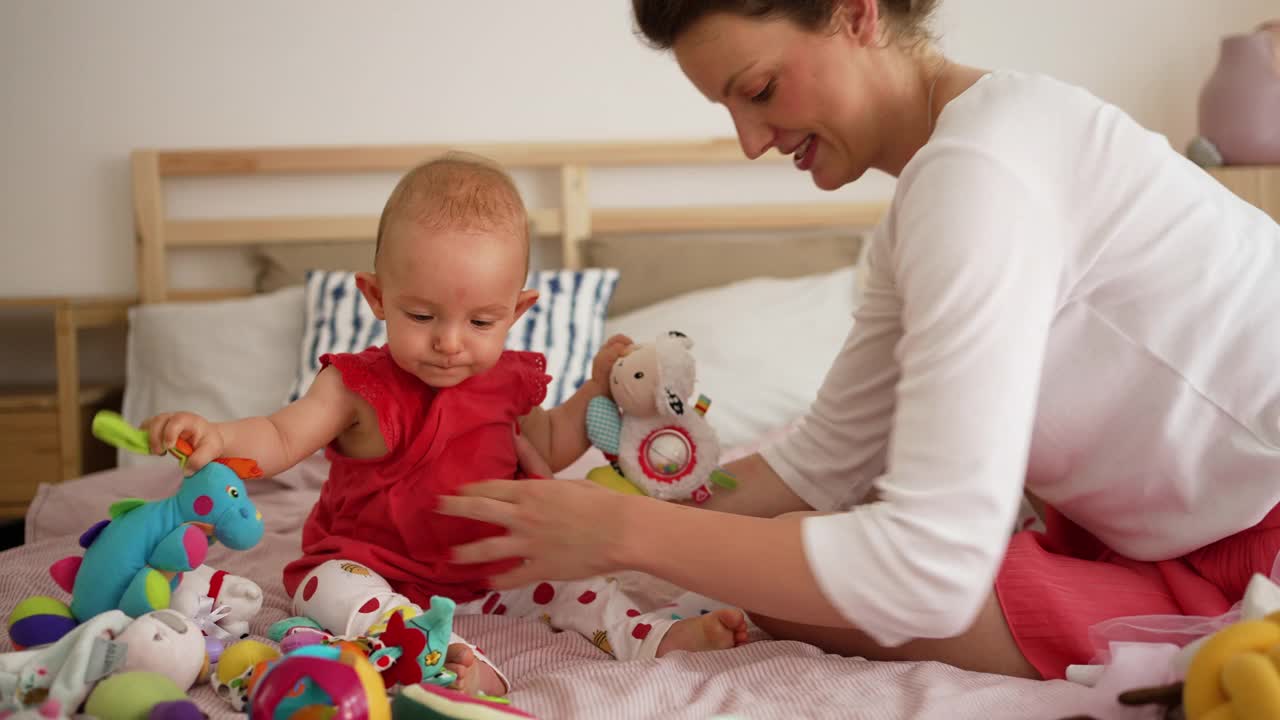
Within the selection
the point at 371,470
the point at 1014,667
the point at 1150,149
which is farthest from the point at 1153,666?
the point at 371,470

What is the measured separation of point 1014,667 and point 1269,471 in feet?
0.98

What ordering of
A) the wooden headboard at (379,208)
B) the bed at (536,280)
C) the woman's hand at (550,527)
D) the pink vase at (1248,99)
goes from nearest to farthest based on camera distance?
1. the woman's hand at (550,527)
2. the bed at (536,280)
3. the pink vase at (1248,99)
4. the wooden headboard at (379,208)

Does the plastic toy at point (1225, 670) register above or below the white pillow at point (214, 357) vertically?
above

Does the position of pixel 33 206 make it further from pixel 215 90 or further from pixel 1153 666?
pixel 1153 666

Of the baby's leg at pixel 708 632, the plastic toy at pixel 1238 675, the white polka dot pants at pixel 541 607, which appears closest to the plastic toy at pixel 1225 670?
the plastic toy at pixel 1238 675

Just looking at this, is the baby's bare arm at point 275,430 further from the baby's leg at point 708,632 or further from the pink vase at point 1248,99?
the pink vase at point 1248,99

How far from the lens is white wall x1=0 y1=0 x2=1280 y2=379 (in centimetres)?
280

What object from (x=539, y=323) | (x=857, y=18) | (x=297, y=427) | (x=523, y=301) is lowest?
(x=539, y=323)

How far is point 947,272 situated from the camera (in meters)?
0.87

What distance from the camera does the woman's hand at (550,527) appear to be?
904 mm

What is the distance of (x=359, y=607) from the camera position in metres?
1.07

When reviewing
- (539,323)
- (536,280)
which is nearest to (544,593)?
(539,323)

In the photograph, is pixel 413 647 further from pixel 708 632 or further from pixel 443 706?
pixel 708 632

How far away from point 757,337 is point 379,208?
1171 millimetres
